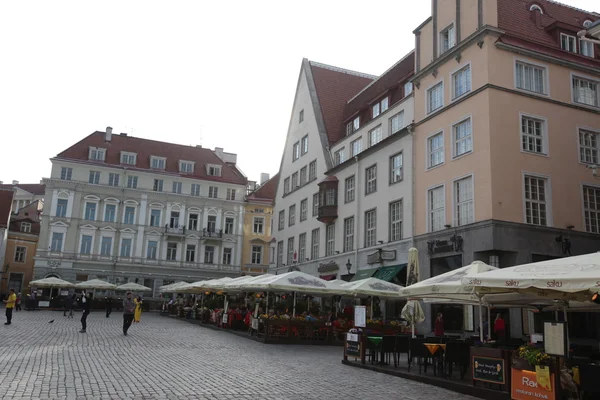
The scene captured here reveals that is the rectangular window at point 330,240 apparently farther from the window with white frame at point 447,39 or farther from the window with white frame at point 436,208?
the window with white frame at point 447,39

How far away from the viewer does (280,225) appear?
50.6 meters

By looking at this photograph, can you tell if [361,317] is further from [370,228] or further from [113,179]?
[113,179]

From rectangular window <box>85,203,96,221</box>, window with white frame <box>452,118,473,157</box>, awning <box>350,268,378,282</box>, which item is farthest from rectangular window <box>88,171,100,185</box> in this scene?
window with white frame <box>452,118,473,157</box>

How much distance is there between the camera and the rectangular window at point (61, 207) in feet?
202

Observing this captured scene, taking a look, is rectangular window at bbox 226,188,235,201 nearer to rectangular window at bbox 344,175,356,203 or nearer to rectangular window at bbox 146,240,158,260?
rectangular window at bbox 146,240,158,260

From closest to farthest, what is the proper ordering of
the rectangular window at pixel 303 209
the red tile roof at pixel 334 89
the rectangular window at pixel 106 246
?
the red tile roof at pixel 334 89 < the rectangular window at pixel 303 209 < the rectangular window at pixel 106 246

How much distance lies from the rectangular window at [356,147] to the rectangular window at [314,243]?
6.83 meters

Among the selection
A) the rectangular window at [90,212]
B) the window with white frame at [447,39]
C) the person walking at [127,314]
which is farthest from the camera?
the rectangular window at [90,212]

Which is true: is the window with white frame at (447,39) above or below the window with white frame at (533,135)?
above

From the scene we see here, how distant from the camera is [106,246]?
62969mm

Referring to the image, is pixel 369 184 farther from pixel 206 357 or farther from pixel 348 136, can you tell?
pixel 206 357

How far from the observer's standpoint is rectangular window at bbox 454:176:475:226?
80.7 ft

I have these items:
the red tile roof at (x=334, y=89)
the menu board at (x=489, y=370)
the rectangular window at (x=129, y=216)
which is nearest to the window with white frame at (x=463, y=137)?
the menu board at (x=489, y=370)

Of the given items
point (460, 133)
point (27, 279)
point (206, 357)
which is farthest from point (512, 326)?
point (27, 279)
